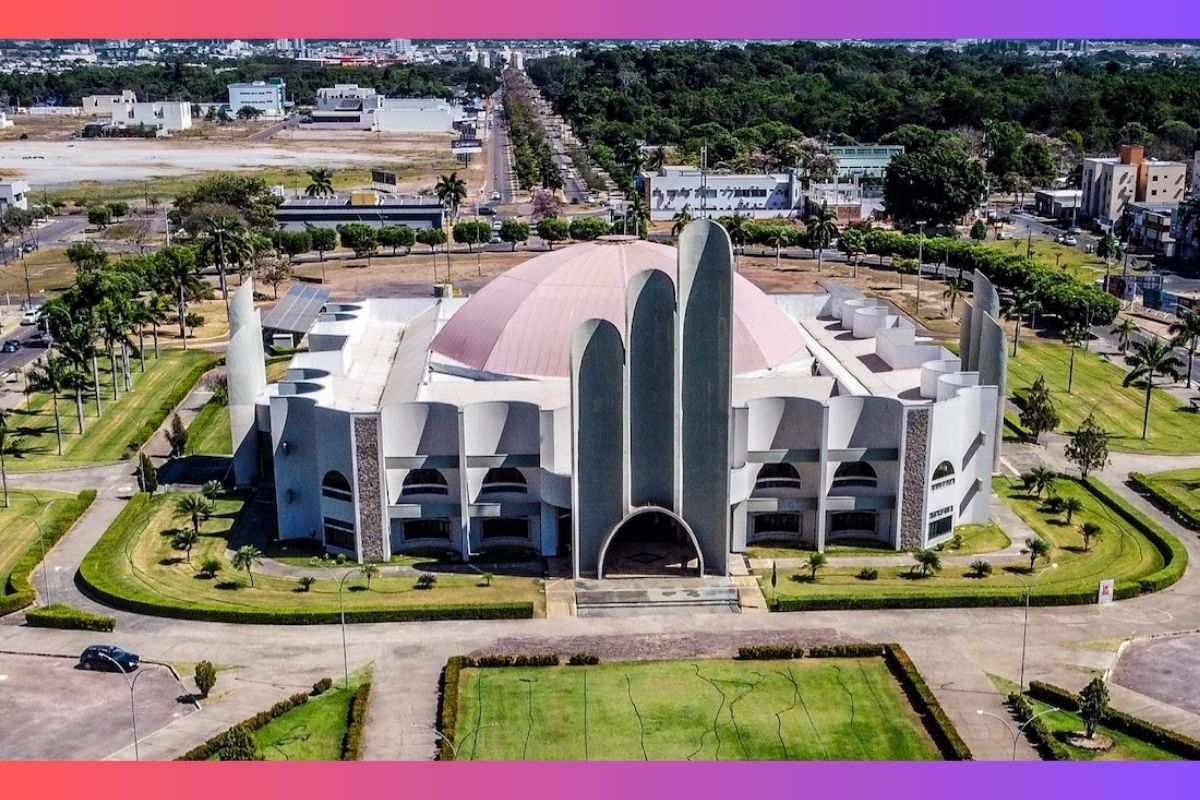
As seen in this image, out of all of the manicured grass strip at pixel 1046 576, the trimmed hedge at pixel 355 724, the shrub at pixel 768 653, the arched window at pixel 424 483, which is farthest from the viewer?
the arched window at pixel 424 483

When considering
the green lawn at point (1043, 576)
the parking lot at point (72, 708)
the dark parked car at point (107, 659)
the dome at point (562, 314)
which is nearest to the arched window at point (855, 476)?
the green lawn at point (1043, 576)

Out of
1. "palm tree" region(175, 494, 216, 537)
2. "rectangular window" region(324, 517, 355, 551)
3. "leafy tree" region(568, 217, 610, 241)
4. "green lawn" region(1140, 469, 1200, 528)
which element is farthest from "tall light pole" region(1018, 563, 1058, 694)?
"leafy tree" region(568, 217, 610, 241)

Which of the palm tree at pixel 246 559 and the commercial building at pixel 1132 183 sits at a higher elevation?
the commercial building at pixel 1132 183

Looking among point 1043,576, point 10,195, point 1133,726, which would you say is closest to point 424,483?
point 1043,576

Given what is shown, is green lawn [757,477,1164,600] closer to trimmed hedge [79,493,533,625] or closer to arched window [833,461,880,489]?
arched window [833,461,880,489]

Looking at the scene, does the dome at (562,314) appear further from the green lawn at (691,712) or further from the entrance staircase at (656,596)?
the green lawn at (691,712)

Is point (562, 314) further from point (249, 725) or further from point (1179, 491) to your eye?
point (1179, 491)

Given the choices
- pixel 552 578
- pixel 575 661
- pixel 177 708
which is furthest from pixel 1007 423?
pixel 177 708
